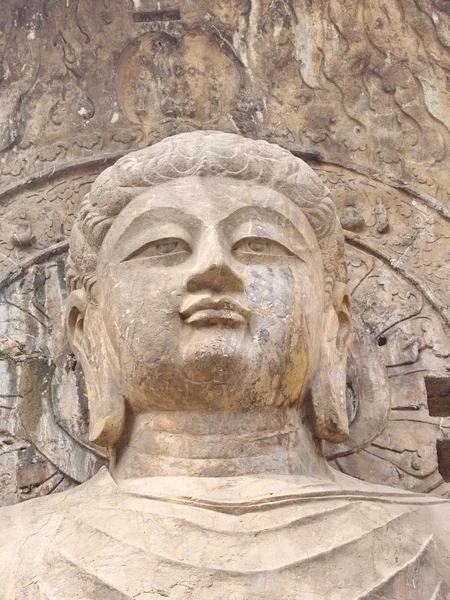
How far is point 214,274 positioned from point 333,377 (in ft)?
2.73

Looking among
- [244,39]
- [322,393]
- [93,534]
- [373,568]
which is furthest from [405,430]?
[244,39]

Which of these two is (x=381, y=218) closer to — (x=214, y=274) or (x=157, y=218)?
(x=157, y=218)

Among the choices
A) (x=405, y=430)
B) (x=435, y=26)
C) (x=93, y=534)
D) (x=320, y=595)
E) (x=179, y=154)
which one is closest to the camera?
(x=320, y=595)

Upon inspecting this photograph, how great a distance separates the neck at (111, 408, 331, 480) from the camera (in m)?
4.66

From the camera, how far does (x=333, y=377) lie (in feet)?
16.8

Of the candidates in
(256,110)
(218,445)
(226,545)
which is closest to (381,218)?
(256,110)

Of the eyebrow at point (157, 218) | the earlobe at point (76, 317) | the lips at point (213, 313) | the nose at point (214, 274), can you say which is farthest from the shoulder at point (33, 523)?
the eyebrow at point (157, 218)

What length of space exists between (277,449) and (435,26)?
288 centimetres

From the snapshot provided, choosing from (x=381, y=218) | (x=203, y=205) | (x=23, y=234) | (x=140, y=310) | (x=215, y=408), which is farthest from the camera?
(x=381, y=218)

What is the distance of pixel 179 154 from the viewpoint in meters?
5.14

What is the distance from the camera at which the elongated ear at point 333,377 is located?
5004 millimetres

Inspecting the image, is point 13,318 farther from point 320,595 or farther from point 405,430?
point 320,595

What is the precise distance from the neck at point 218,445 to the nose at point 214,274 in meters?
0.52

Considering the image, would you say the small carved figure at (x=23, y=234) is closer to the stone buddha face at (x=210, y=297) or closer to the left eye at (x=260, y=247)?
the stone buddha face at (x=210, y=297)
